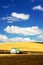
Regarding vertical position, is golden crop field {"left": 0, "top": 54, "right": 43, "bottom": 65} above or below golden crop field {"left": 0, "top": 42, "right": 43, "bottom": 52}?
below

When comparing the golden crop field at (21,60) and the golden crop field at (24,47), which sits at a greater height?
the golden crop field at (24,47)

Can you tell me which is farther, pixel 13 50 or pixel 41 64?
pixel 13 50

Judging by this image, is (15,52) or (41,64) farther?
(15,52)

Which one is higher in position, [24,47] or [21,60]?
[24,47]

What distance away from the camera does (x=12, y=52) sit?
22.5m

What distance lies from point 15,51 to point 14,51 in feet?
0.33

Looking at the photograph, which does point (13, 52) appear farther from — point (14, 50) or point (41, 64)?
point (41, 64)

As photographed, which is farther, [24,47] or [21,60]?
[24,47]

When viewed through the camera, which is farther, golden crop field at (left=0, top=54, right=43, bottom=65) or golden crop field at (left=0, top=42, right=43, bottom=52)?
golden crop field at (left=0, top=42, right=43, bottom=52)

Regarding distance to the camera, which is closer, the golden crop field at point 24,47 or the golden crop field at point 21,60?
the golden crop field at point 21,60

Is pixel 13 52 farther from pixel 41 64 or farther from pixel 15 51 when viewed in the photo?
pixel 41 64

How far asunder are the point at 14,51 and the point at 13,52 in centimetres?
15

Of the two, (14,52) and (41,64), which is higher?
(14,52)

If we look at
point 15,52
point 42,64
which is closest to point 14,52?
point 15,52
